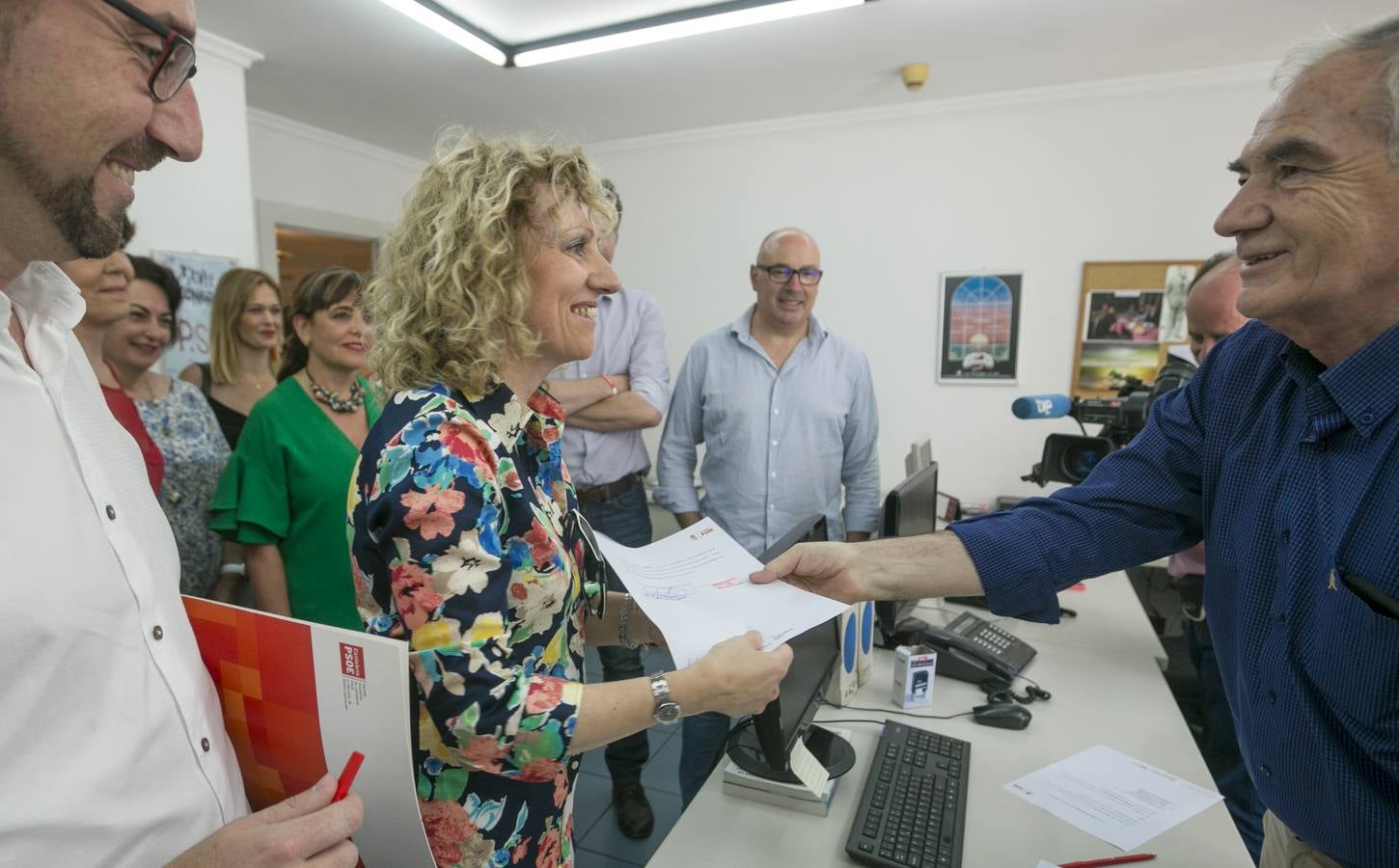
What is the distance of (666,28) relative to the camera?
10.2 feet

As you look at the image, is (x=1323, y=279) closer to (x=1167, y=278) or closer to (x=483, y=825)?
(x=483, y=825)

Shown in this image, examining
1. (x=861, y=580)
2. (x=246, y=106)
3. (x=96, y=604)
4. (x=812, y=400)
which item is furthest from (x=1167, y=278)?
(x=246, y=106)

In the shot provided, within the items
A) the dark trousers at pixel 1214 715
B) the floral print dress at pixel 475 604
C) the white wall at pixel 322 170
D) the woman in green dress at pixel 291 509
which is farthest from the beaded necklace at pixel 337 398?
the dark trousers at pixel 1214 715

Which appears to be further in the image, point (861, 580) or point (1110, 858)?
point (861, 580)

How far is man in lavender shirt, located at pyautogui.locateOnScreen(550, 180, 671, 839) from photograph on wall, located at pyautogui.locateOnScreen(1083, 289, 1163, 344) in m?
2.61

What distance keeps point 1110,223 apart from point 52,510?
4.43 m

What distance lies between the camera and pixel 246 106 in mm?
4062

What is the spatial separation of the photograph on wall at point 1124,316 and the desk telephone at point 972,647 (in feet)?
8.22

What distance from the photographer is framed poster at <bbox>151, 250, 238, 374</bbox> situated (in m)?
3.28

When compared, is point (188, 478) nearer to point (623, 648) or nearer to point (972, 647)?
point (623, 648)

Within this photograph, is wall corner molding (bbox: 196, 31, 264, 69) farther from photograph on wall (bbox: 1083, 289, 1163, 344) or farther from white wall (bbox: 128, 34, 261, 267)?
photograph on wall (bbox: 1083, 289, 1163, 344)

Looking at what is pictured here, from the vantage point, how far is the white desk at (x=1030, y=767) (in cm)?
119

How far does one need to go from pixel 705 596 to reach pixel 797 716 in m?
0.32

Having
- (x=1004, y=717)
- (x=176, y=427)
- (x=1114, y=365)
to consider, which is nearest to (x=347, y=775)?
(x=1004, y=717)
